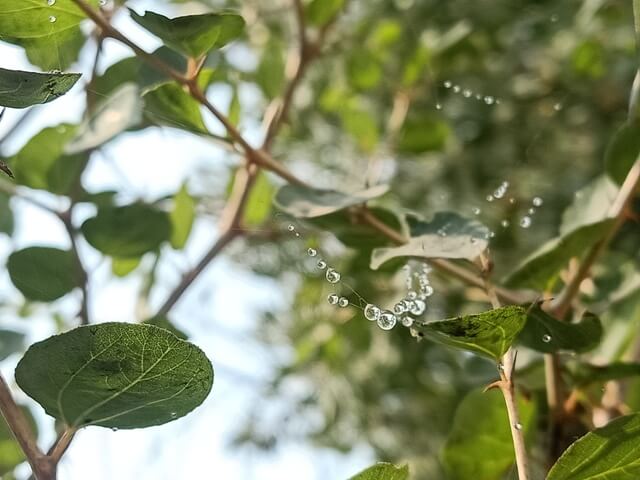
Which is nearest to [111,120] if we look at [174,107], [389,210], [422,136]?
[174,107]

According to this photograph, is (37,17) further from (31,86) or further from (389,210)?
(389,210)

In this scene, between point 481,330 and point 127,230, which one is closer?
point 481,330

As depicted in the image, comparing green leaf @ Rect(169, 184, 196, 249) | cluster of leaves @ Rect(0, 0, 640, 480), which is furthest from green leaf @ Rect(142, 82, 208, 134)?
green leaf @ Rect(169, 184, 196, 249)

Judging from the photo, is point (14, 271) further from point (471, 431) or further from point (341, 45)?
point (341, 45)

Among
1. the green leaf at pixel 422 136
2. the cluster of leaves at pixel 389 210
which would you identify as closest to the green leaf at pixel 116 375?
the cluster of leaves at pixel 389 210

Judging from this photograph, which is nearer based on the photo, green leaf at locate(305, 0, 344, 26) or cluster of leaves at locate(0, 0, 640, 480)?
cluster of leaves at locate(0, 0, 640, 480)

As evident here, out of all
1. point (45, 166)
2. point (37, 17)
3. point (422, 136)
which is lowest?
point (422, 136)

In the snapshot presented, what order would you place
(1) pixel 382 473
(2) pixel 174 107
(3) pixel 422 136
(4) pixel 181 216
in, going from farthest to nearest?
(3) pixel 422 136
(4) pixel 181 216
(2) pixel 174 107
(1) pixel 382 473

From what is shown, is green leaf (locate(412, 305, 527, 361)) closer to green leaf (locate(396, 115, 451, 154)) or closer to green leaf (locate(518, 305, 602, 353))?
green leaf (locate(518, 305, 602, 353))
